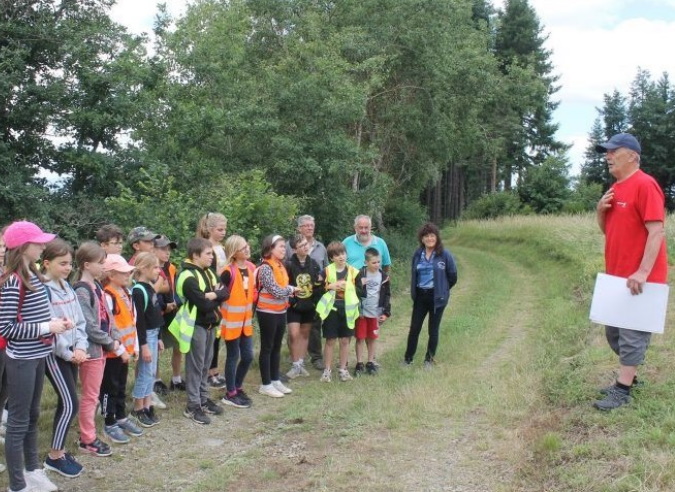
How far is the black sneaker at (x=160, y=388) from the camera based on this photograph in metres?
6.53

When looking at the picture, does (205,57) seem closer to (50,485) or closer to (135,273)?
(135,273)

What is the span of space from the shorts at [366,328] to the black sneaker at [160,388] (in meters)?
2.34

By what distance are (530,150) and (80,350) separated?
1873 inches

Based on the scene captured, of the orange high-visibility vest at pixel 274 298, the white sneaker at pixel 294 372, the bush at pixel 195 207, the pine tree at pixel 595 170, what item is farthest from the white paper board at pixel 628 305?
the pine tree at pixel 595 170

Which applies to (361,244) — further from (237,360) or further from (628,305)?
(628,305)

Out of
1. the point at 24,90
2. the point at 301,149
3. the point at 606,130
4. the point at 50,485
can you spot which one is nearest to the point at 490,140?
the point at 301,149

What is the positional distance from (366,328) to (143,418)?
298 centimetres

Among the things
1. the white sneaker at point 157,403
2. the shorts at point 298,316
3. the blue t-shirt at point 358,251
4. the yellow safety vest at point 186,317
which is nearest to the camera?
the yellow safety vest at point 186,317

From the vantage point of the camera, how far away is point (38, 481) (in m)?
4.20

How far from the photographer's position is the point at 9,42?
10.3 meters

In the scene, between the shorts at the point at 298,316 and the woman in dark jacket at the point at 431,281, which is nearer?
the shorts at the point at 298,316

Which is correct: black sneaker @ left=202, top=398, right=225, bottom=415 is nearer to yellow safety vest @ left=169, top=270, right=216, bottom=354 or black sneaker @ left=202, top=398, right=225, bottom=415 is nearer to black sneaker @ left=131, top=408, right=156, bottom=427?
black sneaker @ left=131, top=408, right=156, bottom=427

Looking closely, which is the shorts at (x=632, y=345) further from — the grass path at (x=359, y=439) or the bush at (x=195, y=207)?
the bush at (x=195, y=207)

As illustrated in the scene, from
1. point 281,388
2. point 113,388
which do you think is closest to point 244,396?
point 281,388
